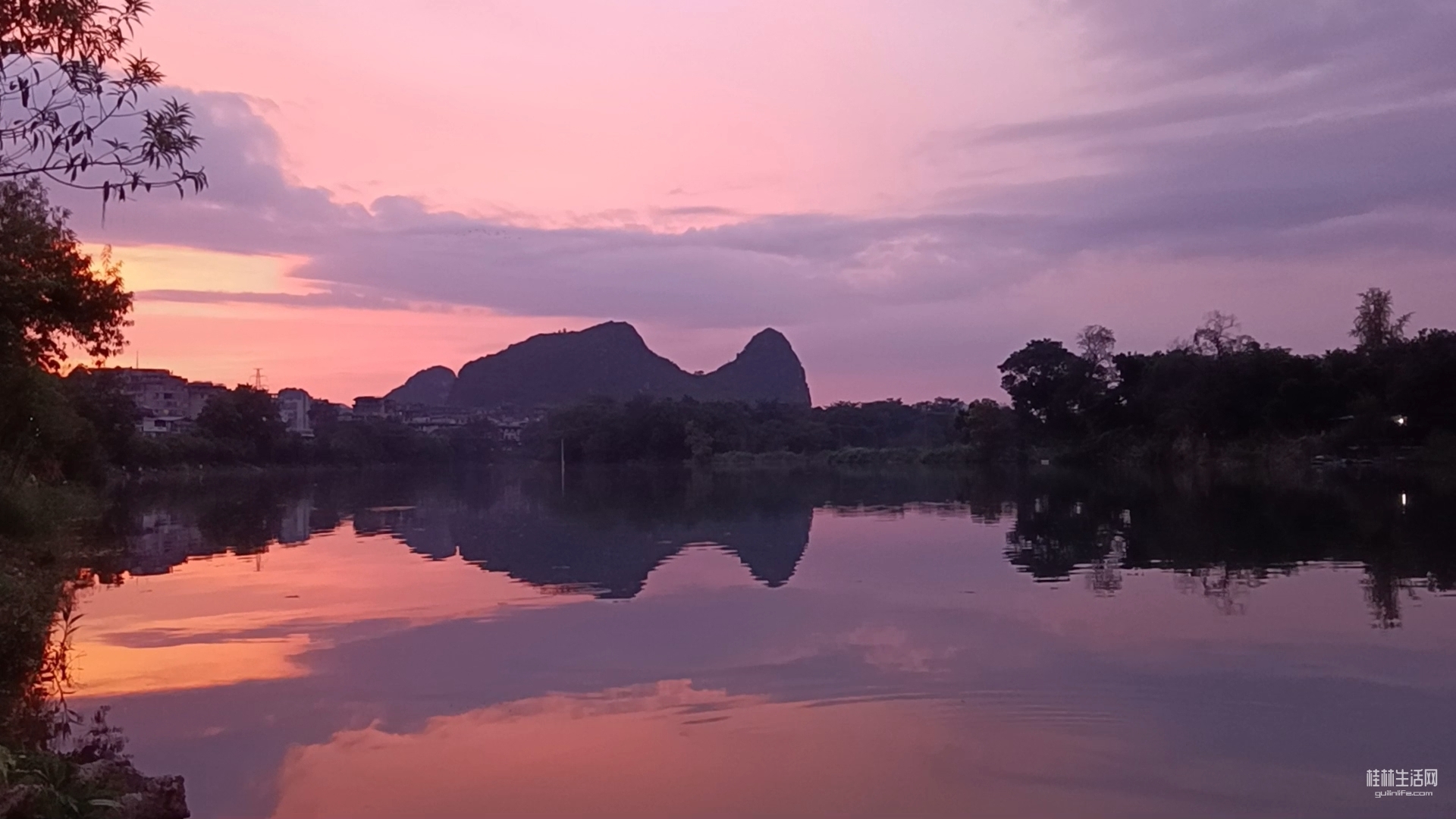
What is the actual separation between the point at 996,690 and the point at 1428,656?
3.69 meters

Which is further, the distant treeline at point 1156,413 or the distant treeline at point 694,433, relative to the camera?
the distant treeline at point 694,433

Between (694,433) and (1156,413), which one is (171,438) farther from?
(1156,413)

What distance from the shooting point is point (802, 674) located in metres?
9.79

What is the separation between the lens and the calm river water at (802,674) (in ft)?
22.8

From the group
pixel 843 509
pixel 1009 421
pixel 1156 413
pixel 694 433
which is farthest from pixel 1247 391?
pixel 694 433

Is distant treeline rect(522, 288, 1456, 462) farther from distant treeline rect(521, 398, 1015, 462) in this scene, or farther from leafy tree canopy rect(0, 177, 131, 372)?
leafy tree canopy rect(0, 177, 131, 372)

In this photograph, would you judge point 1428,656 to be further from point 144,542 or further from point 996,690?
point 144,542

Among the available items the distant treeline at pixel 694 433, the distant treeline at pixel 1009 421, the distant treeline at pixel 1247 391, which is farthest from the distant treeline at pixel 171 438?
the distant treeline at pixel 1247 391

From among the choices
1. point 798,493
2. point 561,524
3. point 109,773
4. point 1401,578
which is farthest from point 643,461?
point 109,773

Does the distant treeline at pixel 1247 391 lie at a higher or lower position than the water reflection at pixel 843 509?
higher

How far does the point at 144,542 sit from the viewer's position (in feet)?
78.1

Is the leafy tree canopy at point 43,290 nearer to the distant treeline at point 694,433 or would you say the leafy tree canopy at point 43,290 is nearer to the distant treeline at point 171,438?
the distant treeline at point 171,438

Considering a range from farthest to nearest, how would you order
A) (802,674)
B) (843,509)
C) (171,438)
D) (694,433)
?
1. (694,433)
2. (171,438)
3. (843,509)
4. (802,674)

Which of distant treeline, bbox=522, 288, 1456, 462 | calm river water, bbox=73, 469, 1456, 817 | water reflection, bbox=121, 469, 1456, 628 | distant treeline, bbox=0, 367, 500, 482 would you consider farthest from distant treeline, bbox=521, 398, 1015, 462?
calm river water, bbox=73, 469, 1456, 817
